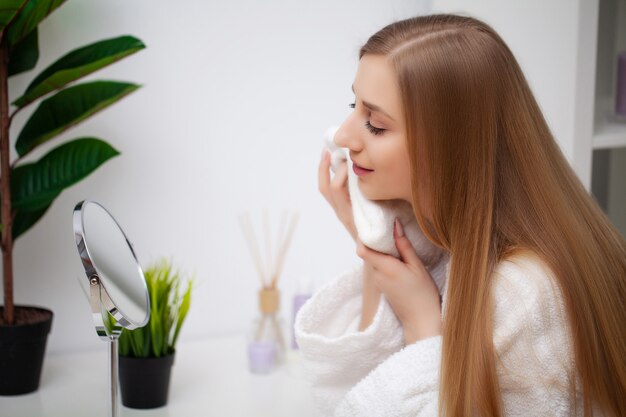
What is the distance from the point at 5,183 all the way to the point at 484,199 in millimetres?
772

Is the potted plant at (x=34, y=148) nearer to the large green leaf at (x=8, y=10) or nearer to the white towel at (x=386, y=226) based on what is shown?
the large green leaf at (x=8, y=10)

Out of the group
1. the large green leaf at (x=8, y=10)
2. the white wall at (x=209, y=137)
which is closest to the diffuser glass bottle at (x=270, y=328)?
the white wall at (x=209, y=137)

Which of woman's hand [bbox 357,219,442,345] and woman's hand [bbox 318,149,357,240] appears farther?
woman's hand [bbox 318,149,357,240]

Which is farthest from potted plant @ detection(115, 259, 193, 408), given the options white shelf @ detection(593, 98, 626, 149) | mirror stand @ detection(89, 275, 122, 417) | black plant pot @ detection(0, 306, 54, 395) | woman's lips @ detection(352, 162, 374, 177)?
white shelf @ detection(593, 98, 626, 149)

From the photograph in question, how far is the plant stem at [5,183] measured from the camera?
1187 mm

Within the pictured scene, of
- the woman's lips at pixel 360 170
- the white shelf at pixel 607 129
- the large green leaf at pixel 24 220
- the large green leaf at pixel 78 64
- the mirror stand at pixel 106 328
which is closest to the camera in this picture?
the mirror stand at pixel 106 328

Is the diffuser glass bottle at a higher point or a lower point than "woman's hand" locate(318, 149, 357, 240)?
lower

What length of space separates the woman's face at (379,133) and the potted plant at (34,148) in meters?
0.41

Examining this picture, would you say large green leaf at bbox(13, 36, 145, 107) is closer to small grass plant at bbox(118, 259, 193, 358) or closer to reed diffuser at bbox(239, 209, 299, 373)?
small grass plant at bbox(118, 259, 193, 358)

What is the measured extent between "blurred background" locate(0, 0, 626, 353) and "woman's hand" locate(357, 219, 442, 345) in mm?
477

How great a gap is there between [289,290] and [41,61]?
0.71 metres

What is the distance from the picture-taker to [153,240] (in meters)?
1.47

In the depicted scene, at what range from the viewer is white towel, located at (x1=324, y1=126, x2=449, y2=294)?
108 cm

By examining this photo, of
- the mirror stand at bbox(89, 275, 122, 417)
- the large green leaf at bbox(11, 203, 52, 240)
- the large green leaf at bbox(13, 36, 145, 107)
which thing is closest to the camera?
the mirror stand at bbox(89, 275, 122, 417)
